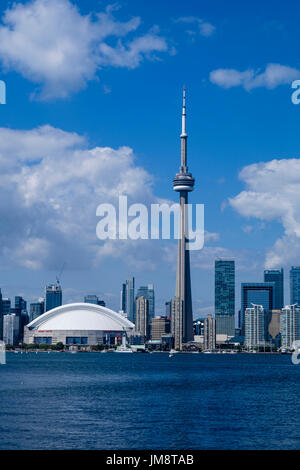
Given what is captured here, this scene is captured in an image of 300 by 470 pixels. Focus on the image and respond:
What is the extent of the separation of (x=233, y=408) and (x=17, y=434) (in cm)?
1744

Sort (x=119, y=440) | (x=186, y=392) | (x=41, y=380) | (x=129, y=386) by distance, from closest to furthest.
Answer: (x=119, y=440)
(x=186, y=392)
(x=129, y=386)
(x=41, y=380)

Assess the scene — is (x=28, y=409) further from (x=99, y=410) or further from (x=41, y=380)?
(x=41, y=380)

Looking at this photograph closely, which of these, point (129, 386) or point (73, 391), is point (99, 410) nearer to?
point (73, 391)

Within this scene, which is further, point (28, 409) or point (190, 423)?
point (28, 409)

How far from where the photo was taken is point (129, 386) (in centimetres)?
6656

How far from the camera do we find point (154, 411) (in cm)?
4428
